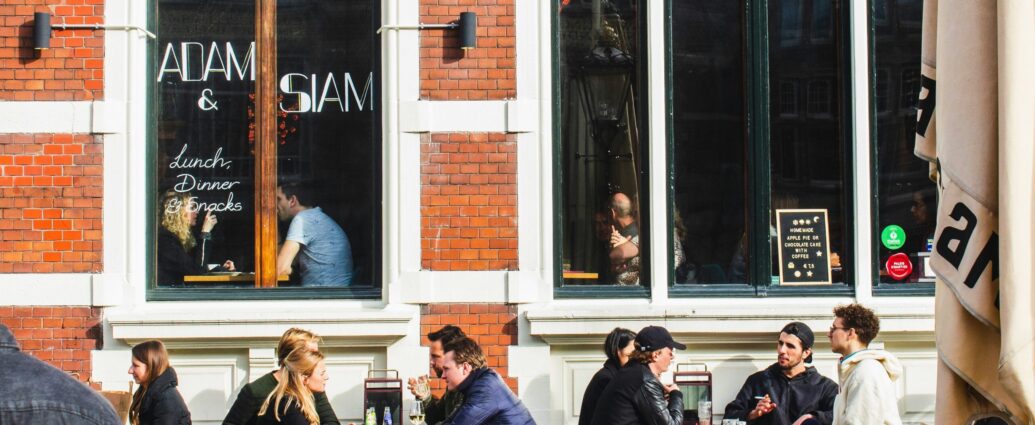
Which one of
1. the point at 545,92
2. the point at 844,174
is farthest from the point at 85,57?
the point at 844,174

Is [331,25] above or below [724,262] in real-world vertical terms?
above

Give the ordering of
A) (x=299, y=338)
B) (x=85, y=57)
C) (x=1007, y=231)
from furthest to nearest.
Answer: (x=85, y=57) → (x=299, y=338) → (x=1007, y=231)

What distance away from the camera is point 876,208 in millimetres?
10102

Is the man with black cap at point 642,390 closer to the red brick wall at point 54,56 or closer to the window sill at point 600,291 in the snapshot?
the window sill at point 600,291

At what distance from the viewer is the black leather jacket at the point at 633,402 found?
25.5ft

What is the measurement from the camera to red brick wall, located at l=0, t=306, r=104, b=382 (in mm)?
9641

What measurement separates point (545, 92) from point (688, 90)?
1085mm

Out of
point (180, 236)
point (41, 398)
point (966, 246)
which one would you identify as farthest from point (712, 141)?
point (41, 398)

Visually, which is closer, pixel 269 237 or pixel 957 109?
pixel 957 109

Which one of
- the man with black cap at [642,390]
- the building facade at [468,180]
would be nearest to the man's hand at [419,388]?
the building facade at [468,180]

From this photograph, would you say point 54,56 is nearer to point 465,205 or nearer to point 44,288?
point 44,288

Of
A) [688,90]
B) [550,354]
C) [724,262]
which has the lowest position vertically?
[550,354]

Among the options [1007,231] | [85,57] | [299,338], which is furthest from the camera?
[85,57]

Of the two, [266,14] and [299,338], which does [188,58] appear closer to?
[266,14]
